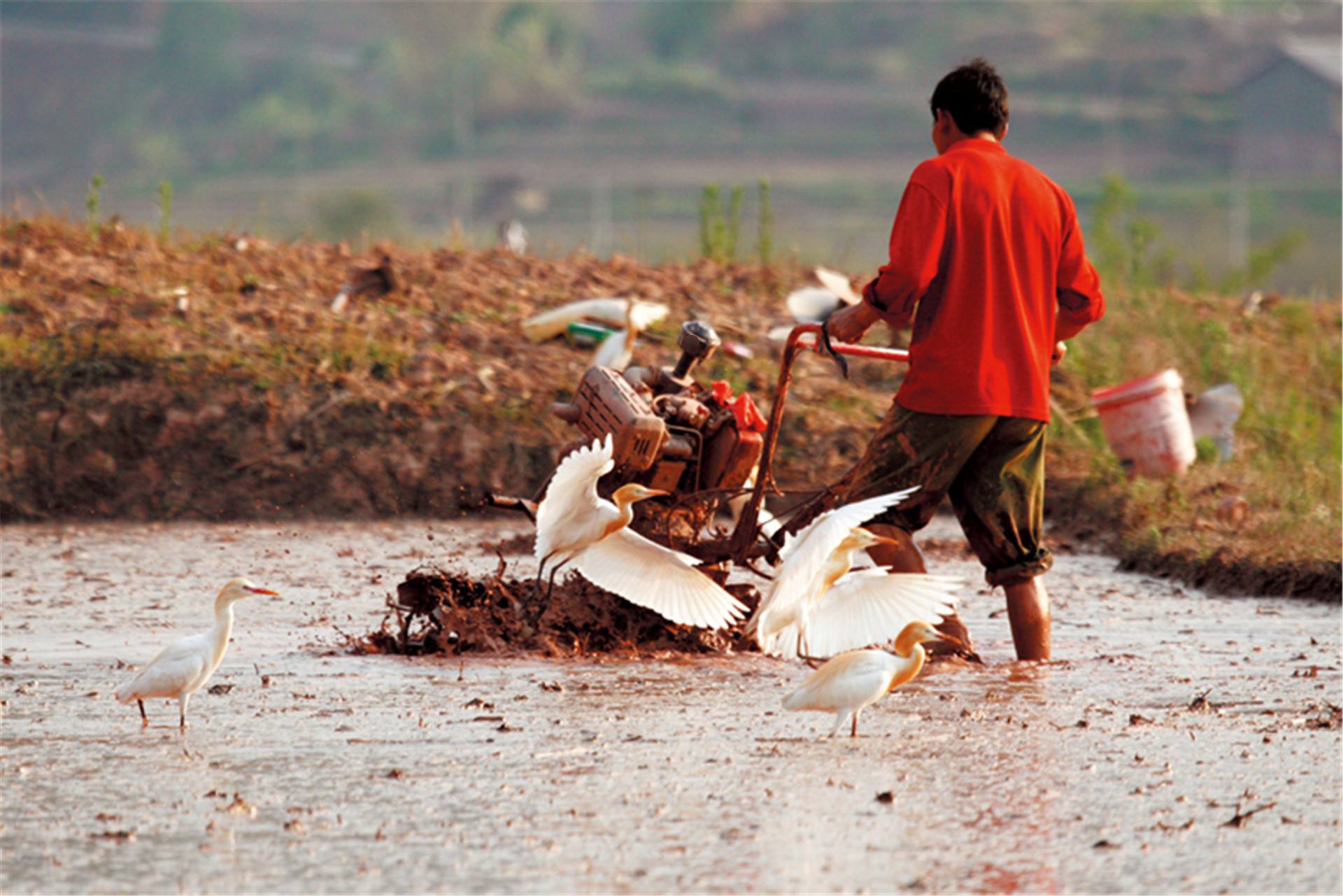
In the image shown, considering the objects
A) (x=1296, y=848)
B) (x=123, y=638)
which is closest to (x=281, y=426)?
(x=123, y=638)

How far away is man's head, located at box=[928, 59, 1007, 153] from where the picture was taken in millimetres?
6109

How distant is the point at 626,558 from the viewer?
618 cm

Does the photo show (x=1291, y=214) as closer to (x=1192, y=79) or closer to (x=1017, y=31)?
(x=1192, y=79)

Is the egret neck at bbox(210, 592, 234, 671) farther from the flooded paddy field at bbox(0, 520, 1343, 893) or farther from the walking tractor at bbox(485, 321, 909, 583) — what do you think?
the walking tractor at bbox(485, 321, 909, 583)

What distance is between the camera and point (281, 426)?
10906 mm

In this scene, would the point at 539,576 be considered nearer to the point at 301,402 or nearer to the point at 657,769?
the point at 657,769

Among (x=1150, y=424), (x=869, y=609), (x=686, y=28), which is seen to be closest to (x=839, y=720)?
(x=869, y=609)

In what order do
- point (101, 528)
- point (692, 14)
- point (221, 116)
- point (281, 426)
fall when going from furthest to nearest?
point (692, 14), point (221, 116), point (281, 426), point (101, 528)

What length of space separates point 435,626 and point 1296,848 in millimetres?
3372

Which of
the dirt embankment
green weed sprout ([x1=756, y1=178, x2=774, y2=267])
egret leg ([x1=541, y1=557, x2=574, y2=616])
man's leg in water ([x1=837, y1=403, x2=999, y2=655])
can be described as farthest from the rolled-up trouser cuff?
green weed sprout ([x1=756, y1=178, x2=774, y2=267])

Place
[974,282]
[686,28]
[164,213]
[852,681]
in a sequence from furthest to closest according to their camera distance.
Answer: [686,28] < [164,213] < [974,282] < [852,681]

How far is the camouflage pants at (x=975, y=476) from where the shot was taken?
19.8 feet

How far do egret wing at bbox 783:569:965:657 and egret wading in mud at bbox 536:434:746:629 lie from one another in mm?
449

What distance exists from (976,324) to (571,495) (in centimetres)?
142
